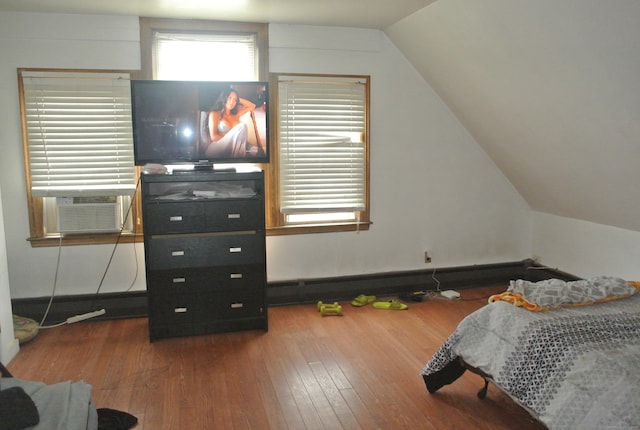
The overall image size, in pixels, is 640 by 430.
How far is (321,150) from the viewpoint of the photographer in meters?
4.50

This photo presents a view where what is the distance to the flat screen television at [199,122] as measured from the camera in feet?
12.5

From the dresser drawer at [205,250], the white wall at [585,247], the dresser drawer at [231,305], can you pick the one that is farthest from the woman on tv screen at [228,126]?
the white wall at [585,247]

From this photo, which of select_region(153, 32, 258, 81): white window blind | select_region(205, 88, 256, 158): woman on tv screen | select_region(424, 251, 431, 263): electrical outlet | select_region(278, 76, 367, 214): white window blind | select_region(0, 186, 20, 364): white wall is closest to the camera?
select_region(0, 186, 20, 364): white wall

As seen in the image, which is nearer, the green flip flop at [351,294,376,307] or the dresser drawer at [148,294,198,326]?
the dresser drawer at [148,294,198,326]

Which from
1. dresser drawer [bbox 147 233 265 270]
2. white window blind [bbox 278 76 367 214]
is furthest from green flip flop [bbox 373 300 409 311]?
dresser drawer [bbox 147 233 265 270]

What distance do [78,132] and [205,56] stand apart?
3.76 feet

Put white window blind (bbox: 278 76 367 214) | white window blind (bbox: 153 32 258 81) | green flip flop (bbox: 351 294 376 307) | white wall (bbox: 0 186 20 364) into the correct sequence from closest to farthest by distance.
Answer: white wall (bbox: 0 186 20 364), white window blind (bbox: 153 32 258 81), white window blind (bbox: 278 76 367 214), green flip flop (bbox: 351 294 376 307)

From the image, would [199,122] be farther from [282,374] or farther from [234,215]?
[282,374]

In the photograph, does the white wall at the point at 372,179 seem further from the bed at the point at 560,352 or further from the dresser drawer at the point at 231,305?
the bed at the point at 560,352

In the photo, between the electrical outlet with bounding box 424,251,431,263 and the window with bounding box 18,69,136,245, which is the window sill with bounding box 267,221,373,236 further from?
the window with bounding box 18,69,136,245

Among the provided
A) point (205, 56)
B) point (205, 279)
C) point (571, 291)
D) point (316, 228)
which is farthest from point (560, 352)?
point (205, 56)

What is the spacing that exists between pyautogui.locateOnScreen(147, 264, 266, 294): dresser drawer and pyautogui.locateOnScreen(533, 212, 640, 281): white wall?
9.27 ft

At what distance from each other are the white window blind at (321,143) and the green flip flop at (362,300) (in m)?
0.78

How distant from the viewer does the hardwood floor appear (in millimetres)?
2766
